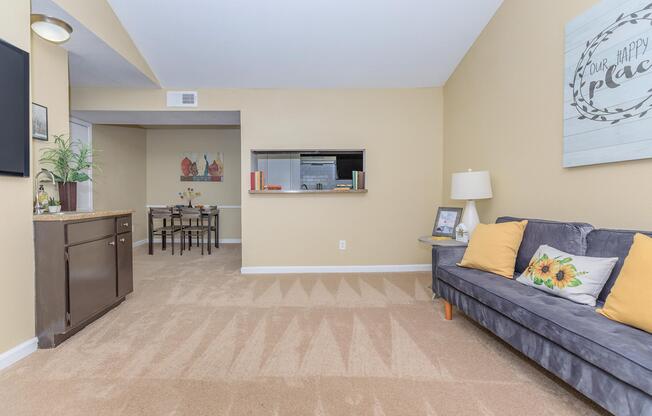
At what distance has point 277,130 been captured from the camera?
3.93m

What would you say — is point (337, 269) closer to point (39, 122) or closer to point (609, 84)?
point (609, 84)

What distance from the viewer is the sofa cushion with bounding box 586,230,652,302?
5.24 ft

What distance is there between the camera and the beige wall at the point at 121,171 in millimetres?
4973

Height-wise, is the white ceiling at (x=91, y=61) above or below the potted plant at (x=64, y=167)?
above

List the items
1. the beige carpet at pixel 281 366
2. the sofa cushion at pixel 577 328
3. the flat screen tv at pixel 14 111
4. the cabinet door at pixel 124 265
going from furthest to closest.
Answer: the cabinet door at pixel 124 265, the flat screen tv at pixel 14 111, the beige carpet at pixel 281 366, the sofa cushion at pixel 577 328

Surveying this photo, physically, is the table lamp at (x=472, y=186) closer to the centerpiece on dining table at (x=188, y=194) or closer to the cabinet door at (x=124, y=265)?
the cabinet door at (x=124, y=265)

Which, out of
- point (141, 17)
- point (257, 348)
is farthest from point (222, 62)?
point (257, 348)

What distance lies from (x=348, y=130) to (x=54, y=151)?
300 centimetres

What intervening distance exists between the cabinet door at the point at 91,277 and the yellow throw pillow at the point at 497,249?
2.92m

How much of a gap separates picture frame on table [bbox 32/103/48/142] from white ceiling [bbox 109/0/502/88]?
115cm

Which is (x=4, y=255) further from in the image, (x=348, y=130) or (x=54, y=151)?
(x=348, y=130)

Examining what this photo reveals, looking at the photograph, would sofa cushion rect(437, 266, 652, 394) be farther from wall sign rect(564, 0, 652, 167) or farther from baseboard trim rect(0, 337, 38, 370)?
baseboard trim rect(0, 337, 38, 370)

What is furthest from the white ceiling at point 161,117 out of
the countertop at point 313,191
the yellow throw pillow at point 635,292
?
the yellow throw pillow at point 635,292

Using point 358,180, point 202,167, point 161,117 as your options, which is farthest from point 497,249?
point 202,167
